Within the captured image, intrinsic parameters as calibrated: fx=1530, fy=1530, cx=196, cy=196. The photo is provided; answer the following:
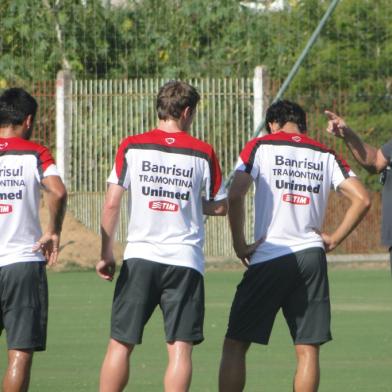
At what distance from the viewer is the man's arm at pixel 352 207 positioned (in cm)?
923

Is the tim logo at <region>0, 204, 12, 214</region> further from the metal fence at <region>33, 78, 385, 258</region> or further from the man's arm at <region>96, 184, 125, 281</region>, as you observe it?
the metal fence at <region>33, 78, 385, 258</region>

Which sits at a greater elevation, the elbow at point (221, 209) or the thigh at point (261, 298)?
the elbow at point (221, 209)

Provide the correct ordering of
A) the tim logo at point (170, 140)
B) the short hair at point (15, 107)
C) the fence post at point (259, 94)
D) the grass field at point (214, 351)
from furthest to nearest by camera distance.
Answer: the fence post at point (259, 94) → the grass field at point (214, 351) → the short hair at point (15, 107) → the tim logo at point (170, 140)

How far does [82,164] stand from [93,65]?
2768 millimetres

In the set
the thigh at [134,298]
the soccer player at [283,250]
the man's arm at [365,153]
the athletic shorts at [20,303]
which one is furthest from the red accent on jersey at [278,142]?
the athletic shorts at [20,303]

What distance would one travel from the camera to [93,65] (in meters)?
29.2

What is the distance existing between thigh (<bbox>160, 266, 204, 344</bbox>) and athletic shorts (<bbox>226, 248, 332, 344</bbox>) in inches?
22.3

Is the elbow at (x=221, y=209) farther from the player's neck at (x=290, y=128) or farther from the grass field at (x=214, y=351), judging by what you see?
the grass field at (x=214, y=351)

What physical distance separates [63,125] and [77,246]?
2649 mm

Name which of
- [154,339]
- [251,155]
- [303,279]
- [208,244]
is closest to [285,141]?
[251,155]

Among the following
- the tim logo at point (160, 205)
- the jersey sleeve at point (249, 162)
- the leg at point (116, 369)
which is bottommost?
the leg at point (116, 369)

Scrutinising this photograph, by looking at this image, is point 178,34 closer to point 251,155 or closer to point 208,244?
point 208,244

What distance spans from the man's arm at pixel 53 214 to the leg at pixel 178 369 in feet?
2.87

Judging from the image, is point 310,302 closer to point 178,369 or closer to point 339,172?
point 339,172
